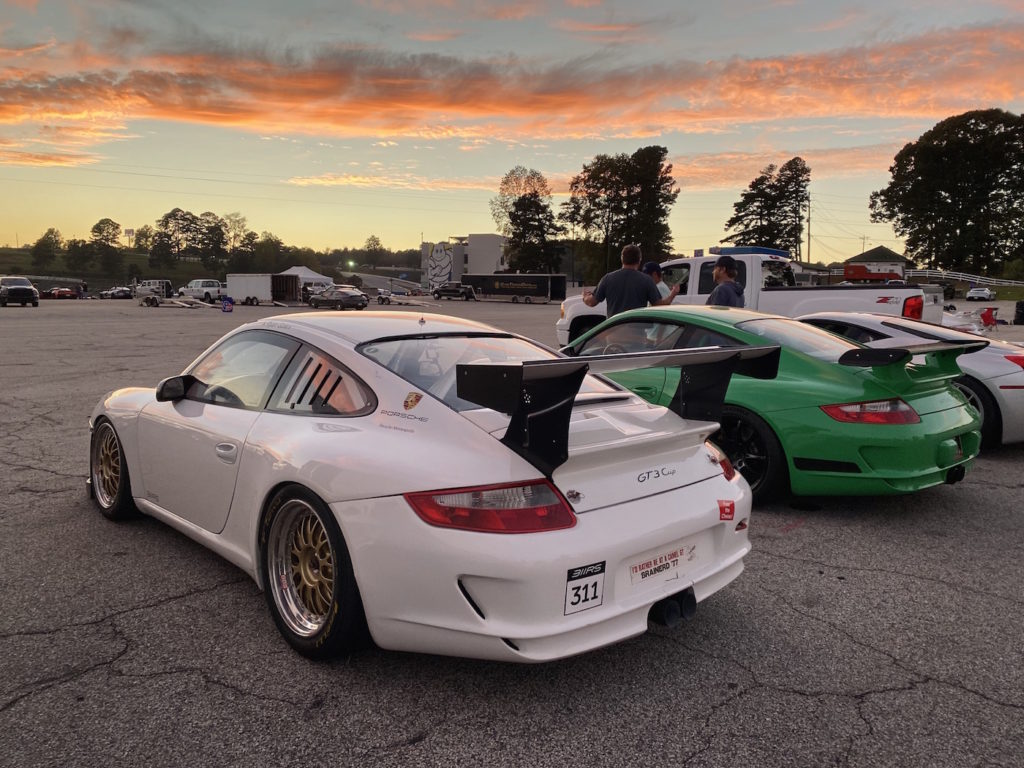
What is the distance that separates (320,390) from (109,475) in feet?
7.30

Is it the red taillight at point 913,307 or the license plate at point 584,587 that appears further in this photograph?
the red taillight at point 913,307

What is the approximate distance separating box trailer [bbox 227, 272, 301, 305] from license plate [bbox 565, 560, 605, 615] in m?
56.5

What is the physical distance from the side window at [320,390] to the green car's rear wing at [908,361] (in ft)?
9.99

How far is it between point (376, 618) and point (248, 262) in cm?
15752

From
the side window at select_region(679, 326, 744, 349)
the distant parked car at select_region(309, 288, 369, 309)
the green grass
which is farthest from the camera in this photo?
the green grass

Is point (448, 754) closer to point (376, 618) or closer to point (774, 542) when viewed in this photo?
point (376, 618)

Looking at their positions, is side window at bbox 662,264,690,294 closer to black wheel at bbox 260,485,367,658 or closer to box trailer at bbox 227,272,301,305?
black wheel at bbox 260,485,367,658

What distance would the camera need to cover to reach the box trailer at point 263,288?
55719mm

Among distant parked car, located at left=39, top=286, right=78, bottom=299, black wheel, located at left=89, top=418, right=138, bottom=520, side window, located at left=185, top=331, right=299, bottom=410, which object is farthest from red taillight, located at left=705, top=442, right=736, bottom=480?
distant parked car, located at left=39, top=286, right=78, bottom=299

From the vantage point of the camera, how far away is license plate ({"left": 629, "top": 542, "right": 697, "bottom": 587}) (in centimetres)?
261

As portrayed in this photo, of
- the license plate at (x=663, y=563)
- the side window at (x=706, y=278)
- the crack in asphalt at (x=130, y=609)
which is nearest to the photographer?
the license plate at (x=663, y=563)

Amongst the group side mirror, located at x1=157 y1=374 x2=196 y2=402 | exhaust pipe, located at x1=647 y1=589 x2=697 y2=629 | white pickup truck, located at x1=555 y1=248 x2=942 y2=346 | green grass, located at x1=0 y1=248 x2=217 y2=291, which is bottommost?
exhaust pipe, located at x1=647 y1=589 x2=697 y2=629

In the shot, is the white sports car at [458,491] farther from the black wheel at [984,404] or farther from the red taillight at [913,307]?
the red taillight at [913,307]

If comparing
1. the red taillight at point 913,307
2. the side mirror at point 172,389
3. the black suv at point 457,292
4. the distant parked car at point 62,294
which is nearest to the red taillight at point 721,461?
the side mirror at point 172,389
